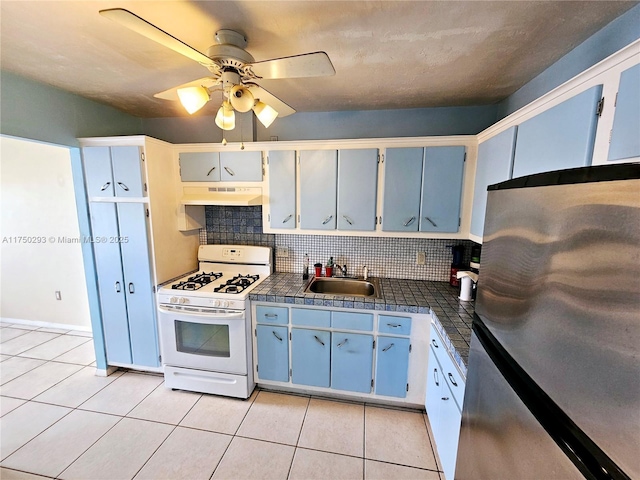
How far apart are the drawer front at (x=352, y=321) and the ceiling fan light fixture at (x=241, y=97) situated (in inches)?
61.4

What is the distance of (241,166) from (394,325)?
187 cm

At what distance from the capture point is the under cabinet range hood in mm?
2402

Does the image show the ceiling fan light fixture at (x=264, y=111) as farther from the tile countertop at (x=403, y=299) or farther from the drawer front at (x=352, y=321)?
the drawer front at (x=352, y=321)

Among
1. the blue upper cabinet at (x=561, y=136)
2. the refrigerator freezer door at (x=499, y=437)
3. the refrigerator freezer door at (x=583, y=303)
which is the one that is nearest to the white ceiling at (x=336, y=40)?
the blue upper cabinet at (x=561, y=136)

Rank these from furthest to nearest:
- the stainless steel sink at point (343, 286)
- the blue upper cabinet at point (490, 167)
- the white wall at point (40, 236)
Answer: the white wall at point (40, 236) → the stainless steel sink at point (343, 286) → the blue upper cabinet at point (490, 167)

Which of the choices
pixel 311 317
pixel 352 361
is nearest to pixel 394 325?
pixel 352 361

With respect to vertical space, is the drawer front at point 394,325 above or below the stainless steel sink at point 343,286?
below

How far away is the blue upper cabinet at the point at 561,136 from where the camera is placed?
1.01 metres

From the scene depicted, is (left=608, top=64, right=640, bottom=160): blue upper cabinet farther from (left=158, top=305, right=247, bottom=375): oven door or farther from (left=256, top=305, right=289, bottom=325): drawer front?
(left=158, top=305, right=247, bottom=375): oven door

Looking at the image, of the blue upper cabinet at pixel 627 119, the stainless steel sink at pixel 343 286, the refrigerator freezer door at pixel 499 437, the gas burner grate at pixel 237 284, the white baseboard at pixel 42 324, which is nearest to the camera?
the refrigerator freezer door at pixel 499 437

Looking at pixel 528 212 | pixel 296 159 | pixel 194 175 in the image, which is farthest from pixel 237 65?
pixel 194 175

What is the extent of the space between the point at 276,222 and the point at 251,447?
67.2 inches

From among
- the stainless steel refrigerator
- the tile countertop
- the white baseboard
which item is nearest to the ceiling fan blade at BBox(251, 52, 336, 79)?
the stainless steel refrigerator

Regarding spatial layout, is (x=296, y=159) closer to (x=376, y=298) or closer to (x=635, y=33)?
(x=376, y=298)
